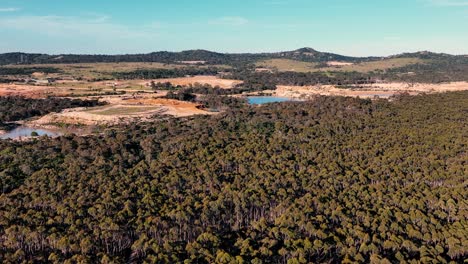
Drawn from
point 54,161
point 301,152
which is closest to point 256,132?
point 301,152

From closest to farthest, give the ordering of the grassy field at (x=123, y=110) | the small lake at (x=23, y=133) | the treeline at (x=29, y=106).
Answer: the small lake at (x=23, y=133) → the grassy field at (x=123, y=110) → the treeline at (x=29, y=106)

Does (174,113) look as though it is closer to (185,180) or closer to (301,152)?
(301,152)

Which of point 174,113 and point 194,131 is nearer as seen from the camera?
point 194,131

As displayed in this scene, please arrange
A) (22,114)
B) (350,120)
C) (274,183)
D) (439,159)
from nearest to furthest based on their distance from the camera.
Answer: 1. (274,183)
2. (439,159)
3. (350,120)
4. (22,114)

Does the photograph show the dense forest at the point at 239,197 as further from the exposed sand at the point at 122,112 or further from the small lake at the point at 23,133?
the exposed sand at the point at 122,112

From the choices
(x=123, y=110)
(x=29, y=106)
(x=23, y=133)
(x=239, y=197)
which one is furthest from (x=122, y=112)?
(x=239, y=197)

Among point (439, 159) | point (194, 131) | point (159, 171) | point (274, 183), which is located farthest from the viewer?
point (194, 131)

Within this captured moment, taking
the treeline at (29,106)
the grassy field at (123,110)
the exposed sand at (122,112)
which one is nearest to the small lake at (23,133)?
the exposed sand at (122,112)
